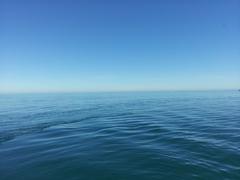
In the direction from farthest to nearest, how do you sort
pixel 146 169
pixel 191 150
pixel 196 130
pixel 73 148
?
pixel 196 130 < pixel 73 148 < pixel 191 150 < pixel 146 169

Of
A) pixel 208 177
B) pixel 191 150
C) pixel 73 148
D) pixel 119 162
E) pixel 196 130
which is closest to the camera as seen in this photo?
pixel 208 177

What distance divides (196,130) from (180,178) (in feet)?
22.6

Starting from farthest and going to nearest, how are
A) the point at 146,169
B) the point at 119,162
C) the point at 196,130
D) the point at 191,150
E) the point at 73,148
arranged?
1. the point at 196,130
2. the point at 73,148
3. the point at 191,150
4. the point at 119,162
5. the point at 146,169

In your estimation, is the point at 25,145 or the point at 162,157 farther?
the point at 25,145

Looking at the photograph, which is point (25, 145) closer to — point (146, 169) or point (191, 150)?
point (146, 169)

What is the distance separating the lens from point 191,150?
799 centimetres

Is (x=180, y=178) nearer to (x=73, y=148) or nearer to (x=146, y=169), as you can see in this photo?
(x=146, y=169)

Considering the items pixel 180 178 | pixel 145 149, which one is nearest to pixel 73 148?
pixel 145 149

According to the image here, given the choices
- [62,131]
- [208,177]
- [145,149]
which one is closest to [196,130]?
[145,149]

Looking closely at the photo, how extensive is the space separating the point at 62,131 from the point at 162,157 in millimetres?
7396

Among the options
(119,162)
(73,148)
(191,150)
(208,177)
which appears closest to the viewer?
(208,177)

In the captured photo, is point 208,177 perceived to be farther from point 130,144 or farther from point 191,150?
point 130,144

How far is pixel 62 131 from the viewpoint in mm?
12336

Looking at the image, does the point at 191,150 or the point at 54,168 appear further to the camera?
the point at 191,150
